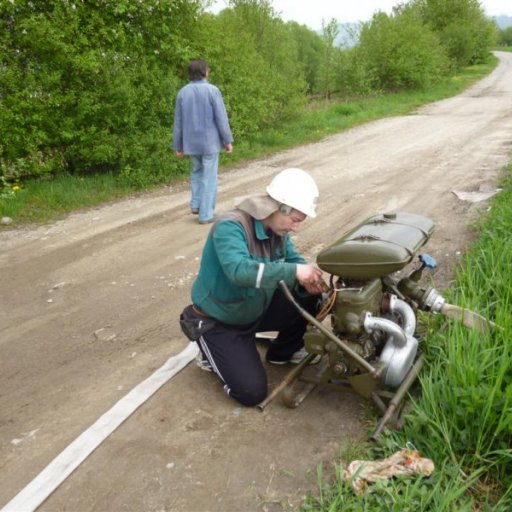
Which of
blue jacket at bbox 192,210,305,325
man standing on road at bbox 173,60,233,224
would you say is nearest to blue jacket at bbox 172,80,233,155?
man standing on road at bbox 173,60,233,224

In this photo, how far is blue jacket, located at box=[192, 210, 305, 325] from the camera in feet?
9.77

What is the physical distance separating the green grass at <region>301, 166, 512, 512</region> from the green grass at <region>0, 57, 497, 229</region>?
240 inches

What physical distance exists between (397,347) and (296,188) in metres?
1.03

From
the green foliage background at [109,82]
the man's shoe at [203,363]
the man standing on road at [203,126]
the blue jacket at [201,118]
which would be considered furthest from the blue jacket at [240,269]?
the green foliage background at [109,82]

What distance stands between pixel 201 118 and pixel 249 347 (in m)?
4.28

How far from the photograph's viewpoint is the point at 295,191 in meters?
2.99

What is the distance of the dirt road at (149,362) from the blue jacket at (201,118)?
1.03 meters

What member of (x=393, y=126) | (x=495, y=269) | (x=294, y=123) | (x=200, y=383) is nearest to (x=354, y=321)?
(x=200, y=383)

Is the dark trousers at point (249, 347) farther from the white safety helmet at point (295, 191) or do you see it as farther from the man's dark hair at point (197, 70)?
the man's dark hair at point (197, 70)

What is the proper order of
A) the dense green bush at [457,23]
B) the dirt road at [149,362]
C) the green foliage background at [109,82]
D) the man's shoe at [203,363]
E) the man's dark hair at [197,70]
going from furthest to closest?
the dense green bush at [457,23] < the green foliage background at [109,82] < the man's dark hair at [197,70] < the man's shoe at [203,363] < the dirt road at [149,362]

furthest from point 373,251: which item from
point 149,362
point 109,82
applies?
point 109,82

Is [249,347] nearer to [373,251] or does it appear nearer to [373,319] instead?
[373,319]

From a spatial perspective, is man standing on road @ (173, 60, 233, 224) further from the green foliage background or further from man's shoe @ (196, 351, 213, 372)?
A: man's shoe @ (196, 351, 213, 372)

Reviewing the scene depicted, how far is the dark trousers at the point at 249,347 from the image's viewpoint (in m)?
3.26
